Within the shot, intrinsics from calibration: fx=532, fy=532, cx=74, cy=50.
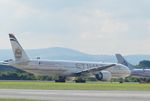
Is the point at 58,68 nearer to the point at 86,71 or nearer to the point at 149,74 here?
the point at 86,71

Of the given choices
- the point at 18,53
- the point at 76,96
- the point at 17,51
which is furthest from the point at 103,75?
the point at 76,96

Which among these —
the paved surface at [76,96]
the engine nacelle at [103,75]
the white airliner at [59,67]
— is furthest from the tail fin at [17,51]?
the paved surface at [76,96]

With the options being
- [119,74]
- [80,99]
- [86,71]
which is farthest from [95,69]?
[80,99]

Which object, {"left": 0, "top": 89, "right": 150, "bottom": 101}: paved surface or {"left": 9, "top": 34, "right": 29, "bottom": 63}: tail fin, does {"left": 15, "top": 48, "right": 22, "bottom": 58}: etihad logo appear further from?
{"left": 0, "top": 89, "right": 150, "bottom": 101}: paved surface

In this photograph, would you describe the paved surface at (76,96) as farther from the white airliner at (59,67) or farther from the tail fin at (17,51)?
the tail fin at (17,51)

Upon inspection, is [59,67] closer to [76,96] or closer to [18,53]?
[18,53]

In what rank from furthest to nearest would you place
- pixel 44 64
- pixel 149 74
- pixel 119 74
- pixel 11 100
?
pixel 149 74, pixel 119 74, pixel 44 64, pixel 11 100

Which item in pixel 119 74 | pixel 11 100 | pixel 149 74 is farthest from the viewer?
pixel 149 74

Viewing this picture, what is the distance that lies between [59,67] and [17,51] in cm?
843

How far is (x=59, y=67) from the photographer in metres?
94.4

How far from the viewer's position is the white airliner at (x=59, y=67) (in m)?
93.1

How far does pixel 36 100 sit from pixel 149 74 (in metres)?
96.3

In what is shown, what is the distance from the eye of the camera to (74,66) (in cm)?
9762

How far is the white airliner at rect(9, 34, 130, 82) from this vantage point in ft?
305
